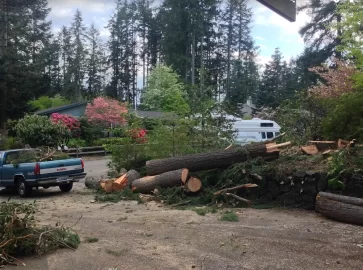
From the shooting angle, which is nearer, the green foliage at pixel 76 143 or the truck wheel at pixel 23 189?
the truck wheel at pixel 23 189

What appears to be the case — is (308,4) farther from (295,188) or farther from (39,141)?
(295,188)

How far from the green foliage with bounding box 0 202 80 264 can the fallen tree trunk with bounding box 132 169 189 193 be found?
4.97 meters

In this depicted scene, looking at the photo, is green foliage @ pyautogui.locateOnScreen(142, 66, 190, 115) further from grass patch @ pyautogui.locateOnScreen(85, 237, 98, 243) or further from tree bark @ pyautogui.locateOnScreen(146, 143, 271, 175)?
grass patch @ pyautogui.locateOnScreen(85, 237, 98, 243)

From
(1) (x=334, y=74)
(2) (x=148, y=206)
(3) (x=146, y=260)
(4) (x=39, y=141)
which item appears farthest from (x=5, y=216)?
(4) (x=39, y=141)

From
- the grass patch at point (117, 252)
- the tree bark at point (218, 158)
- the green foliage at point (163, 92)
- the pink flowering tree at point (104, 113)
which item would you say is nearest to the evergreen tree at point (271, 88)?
the green foliage at point (163, 92)

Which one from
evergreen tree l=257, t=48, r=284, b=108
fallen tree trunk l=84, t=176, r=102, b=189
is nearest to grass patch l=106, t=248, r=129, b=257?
fallen tree trunk l=84, t=176, r=102, b=189

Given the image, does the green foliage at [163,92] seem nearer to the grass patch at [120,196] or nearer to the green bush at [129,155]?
the green bush at [129,155]

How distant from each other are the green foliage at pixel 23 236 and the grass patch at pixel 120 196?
4.88 m

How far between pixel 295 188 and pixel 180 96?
36.2 meters

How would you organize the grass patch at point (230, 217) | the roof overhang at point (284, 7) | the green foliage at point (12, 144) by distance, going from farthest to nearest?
the green foliage at point (12, 144) < the grass patch at point (230, 217) < the roof overhang at point (284, 7)

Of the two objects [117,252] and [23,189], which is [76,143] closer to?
[23,189]

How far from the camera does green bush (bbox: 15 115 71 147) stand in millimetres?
25781

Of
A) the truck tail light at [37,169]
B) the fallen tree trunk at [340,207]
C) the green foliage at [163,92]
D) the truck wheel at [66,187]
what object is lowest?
the truck wheel at [66,187]

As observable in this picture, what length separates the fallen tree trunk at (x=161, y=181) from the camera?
11.5m
